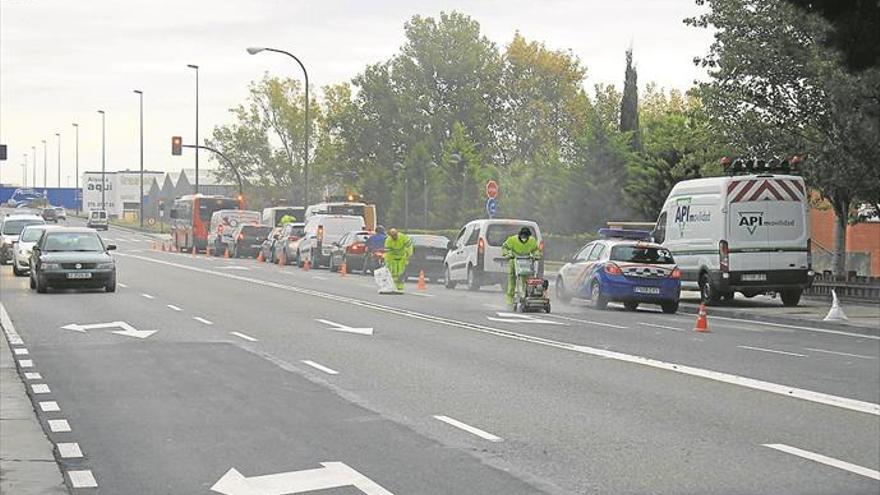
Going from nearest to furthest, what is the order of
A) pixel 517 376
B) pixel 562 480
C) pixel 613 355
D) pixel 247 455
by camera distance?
pixel 562 480
pixel 247 455
pixel 517 376
pixel 613 355

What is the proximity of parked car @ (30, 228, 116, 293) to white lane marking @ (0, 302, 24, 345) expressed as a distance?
16.5 ft

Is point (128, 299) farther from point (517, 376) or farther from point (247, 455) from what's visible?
point (247, 455)

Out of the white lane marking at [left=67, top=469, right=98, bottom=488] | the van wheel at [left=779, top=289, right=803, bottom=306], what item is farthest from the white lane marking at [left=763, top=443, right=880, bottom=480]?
the van wheel at [left=779, top=289, right=803, bottom=306]

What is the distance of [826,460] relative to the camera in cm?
1009

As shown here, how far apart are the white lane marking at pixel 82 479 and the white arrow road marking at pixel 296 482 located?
0.84 m

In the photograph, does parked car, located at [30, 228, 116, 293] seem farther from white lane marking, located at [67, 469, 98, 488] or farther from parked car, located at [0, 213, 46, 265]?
white lane marking, located at [67, 469, 98, 488]

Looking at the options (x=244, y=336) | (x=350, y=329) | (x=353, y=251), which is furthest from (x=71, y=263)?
(x=353, y=251)

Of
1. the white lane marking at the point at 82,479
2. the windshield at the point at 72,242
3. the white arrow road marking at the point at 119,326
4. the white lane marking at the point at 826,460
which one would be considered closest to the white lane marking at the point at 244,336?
the white arrow road marking at the point at 119,326

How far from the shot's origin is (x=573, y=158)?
209 ft

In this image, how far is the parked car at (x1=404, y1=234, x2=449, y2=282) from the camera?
4084 cm

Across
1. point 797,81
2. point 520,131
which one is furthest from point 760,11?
point 520,131

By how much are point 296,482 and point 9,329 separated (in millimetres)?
13577

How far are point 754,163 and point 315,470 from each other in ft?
72.6

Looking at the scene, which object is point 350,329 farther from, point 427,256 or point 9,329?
point 427,256
